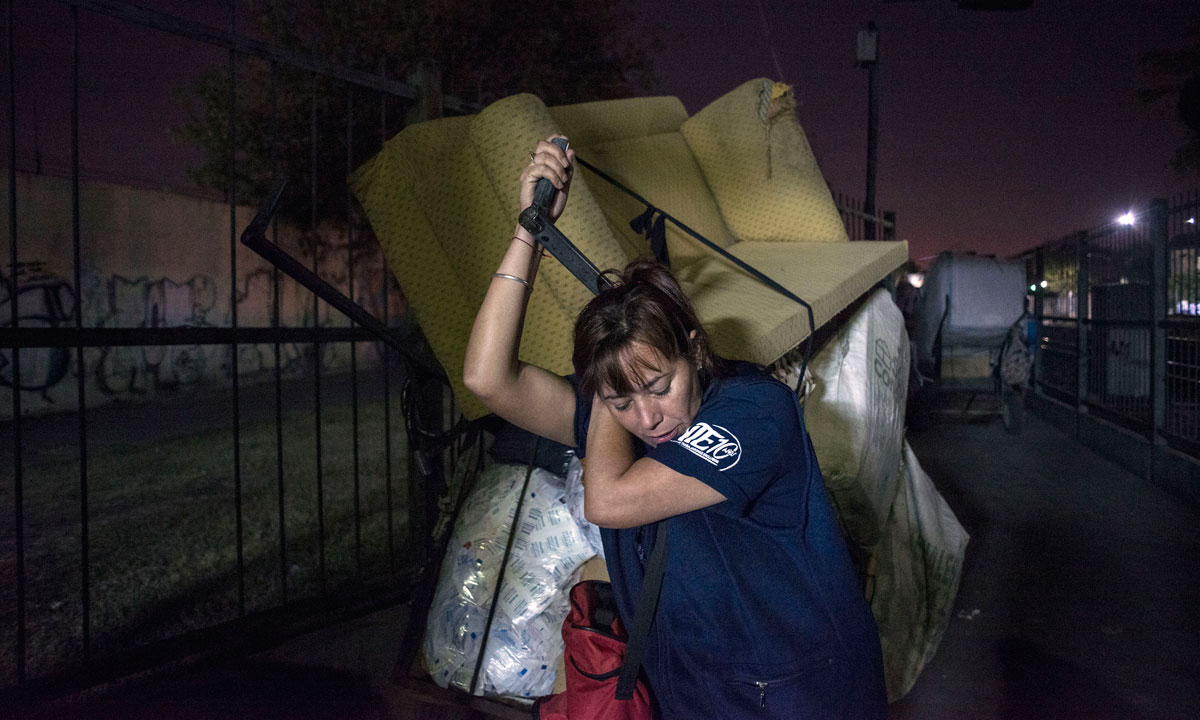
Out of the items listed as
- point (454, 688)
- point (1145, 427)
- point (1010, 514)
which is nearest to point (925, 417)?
point (1145, 427)

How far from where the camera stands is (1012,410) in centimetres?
869

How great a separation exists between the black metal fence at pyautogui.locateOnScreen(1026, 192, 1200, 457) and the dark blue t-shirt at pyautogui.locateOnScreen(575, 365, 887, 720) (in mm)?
5817

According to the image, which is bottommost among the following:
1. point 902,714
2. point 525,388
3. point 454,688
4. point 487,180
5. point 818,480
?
point 902,714

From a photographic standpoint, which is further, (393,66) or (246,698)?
(393,66)

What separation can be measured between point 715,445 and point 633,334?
0.25 m

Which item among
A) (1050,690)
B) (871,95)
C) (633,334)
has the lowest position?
(1050,690)

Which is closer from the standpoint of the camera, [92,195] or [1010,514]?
[1010,514]

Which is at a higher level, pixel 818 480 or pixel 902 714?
pixel 818 480

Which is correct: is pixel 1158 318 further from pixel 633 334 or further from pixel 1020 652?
pixel 633 334

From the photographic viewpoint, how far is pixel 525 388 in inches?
65.0

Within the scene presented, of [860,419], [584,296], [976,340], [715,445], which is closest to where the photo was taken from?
[715,445]

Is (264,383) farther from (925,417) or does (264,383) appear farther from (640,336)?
(640,336)

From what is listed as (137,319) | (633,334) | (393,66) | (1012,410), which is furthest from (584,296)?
(137,319)

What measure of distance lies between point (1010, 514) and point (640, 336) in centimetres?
494
